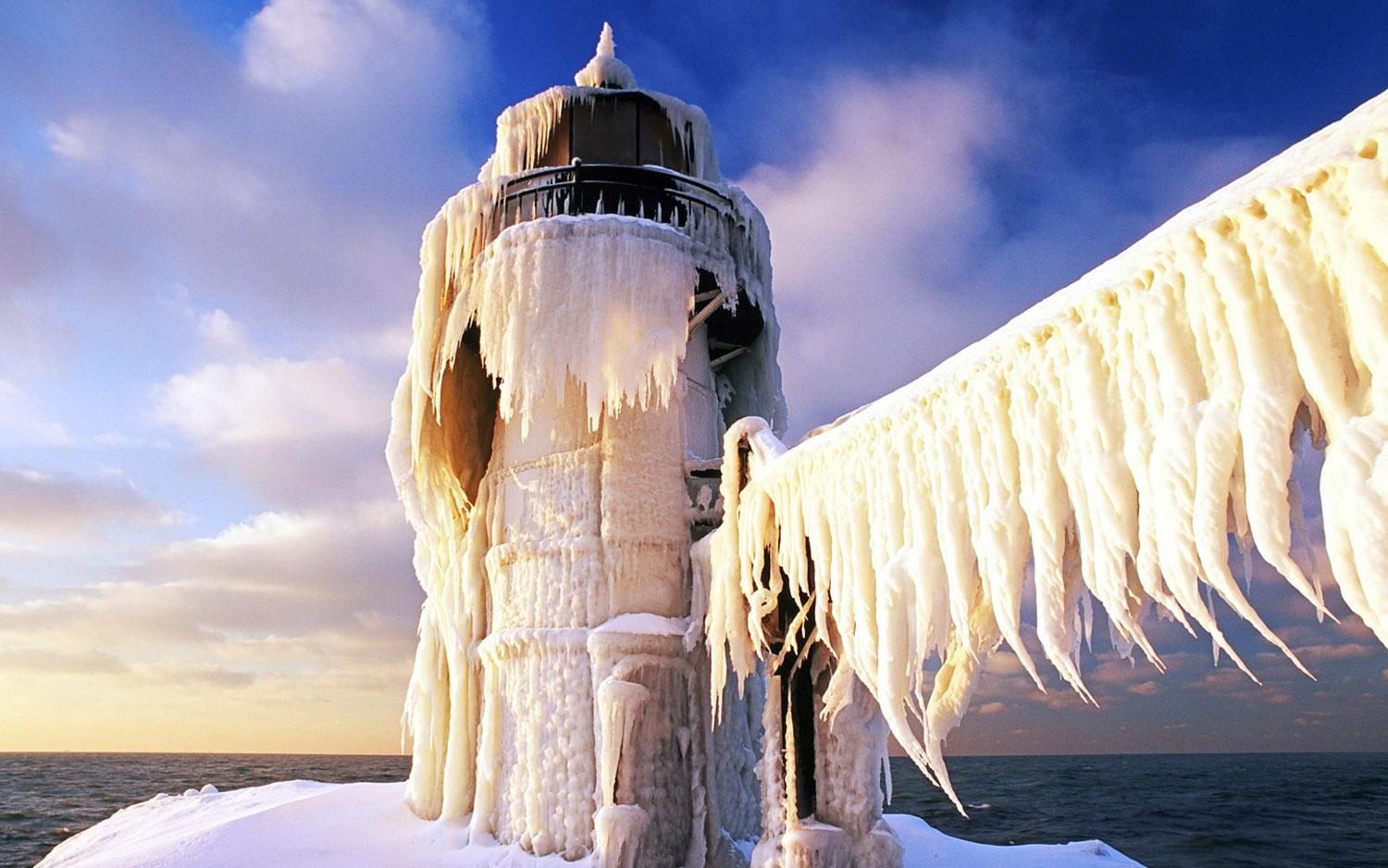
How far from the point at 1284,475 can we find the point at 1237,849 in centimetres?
3444

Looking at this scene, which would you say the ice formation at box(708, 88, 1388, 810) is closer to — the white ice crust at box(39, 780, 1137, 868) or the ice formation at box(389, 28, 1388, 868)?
the ice formation at box(389, 28, 1388, 868)

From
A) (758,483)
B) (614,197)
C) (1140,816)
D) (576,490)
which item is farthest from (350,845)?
(1140,816)

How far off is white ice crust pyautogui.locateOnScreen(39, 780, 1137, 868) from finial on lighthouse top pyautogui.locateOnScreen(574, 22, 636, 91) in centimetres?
1165

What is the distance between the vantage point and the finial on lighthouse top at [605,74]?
598 inches

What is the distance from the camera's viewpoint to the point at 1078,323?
164 inches

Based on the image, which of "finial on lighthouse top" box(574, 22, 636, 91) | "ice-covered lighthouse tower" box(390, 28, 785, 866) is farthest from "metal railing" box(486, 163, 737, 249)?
"finial on lighthouse top" box(574, 22, 636, 91)

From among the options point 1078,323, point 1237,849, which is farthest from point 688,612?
point 1237,849

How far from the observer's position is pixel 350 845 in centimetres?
1198

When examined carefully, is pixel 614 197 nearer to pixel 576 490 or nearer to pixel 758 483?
pixel 576 490

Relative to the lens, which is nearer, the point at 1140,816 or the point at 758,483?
the point at 758,483

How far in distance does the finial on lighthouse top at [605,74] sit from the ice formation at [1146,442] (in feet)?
35.9

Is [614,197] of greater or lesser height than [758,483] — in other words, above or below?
above

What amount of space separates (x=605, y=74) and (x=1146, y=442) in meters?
13.4

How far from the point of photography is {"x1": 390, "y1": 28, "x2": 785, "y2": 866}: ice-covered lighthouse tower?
35.6 ft
